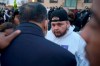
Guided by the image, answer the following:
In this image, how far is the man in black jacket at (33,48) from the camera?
1921 mm

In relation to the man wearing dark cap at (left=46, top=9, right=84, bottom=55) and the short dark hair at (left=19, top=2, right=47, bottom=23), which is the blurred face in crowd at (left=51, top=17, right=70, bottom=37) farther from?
the short dark hair at (left=19, top=2, right=47, bottom=23)

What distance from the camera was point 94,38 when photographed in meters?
0.63

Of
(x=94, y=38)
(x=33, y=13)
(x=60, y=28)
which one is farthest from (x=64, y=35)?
(x=94, y=38)

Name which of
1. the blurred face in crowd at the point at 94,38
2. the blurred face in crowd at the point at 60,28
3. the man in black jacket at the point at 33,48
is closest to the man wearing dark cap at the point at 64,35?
the blurred face in crowd at the point at 60,28

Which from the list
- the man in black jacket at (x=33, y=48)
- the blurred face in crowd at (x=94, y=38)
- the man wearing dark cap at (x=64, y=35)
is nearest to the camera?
the blurred face in crowd at (x=94, y=38)

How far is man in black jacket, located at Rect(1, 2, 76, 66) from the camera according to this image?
192 cm

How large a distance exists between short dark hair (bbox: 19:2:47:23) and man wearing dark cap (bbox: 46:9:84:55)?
41.5 inches

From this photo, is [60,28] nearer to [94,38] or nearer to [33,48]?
[33,48]

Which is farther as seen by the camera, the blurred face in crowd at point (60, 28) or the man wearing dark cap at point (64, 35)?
the blurred face in crowd at point (60, 28)

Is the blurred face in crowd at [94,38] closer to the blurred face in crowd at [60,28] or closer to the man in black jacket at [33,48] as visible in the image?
the man in black jacket at [33,48]

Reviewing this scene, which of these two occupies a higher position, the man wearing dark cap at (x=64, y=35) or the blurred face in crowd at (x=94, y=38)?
the blurred face in crowd at (x=94, y=38)

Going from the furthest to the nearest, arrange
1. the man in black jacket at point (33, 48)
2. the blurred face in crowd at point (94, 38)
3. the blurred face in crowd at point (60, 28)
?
the blurred face in crowd at point (60, 28), the man in black jacket at point (33, 48), the blurred face in crowd at point (94, 38)

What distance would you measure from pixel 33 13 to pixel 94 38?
155cm

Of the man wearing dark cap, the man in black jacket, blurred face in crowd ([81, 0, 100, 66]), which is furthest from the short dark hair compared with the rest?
blurred face in crowd ([81, 0, 100, 66])
